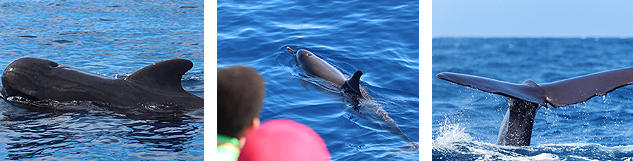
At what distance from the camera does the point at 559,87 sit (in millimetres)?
5211

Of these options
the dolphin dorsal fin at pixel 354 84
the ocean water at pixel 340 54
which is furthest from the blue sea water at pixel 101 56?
the dolphin dorsal fin at pixel 354 84

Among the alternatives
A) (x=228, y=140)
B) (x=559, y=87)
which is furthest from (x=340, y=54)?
(x=228, y=140)

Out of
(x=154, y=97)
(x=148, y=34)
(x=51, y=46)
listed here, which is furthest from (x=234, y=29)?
(x=148, y=34)

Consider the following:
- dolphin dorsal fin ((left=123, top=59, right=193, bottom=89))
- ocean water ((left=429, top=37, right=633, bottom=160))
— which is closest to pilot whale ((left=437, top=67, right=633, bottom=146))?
ocean water ((left=429, top=37, right=633, bottom=160))

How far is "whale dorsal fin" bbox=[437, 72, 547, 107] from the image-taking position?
457cm

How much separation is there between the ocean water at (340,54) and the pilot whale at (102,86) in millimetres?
1383

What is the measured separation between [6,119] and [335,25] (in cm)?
482

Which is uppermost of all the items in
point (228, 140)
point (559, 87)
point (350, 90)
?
point (559, 87)

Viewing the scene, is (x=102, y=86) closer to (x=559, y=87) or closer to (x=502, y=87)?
(x=502, y=87)

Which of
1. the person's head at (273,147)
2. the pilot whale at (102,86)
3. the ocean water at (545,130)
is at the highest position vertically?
the pilot whale at (102,86)

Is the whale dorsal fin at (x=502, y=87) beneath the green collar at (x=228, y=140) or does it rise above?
above

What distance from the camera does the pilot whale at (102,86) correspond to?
279 inches

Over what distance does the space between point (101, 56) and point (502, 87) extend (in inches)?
397

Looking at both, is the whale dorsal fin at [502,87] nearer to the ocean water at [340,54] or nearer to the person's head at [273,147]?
the ocean water at [340,54]
